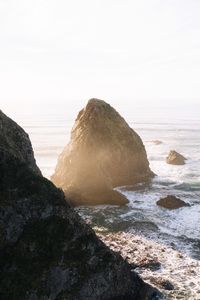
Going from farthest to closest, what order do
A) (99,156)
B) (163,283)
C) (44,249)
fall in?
(99,156)
(163,283)
(44,249)

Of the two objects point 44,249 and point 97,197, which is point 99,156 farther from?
point 44,249

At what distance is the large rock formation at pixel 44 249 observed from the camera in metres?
19.5

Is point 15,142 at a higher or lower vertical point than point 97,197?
higher

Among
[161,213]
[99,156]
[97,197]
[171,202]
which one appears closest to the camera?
[161,213]

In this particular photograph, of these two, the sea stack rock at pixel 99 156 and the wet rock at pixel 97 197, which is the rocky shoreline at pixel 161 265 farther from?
the sea stack rock at pixel 99 156

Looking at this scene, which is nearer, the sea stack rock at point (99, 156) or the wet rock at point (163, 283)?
the wet rock at point (163, 283)

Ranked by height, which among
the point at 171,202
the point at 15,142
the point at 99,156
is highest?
the point at 15,142

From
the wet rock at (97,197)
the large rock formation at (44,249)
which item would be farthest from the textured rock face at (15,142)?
the wet rock at (97,197)

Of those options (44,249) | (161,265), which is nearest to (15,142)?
(44,249)

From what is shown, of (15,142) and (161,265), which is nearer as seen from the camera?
(15,142)

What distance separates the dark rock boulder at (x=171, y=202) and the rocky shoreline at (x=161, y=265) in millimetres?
9686

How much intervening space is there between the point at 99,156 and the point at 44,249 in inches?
1329

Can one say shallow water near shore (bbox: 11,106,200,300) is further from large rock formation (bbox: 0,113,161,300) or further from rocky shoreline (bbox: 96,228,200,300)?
large rock formation (bbox: 0,113,161,300)

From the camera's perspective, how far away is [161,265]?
29.4 m
